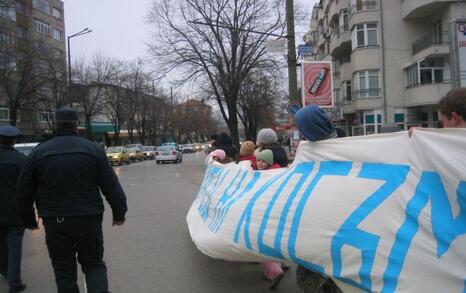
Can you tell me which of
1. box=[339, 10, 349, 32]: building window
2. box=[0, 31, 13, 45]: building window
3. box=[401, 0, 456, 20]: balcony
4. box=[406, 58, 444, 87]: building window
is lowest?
box=[406, 58, 444, 87]: building window

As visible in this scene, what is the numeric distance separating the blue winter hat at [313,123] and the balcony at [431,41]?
108 feet

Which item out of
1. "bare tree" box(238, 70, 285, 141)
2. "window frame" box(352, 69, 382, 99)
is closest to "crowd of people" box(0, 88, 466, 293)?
"bare tree" box(238, 70, 285, 141)

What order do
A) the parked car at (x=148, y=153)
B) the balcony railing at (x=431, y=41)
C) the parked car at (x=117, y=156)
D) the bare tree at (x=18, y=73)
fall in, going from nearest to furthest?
the bare tree at (x=18, y=73), the balcony railing at (x=431, y=41), the parked car at (x=117, y=156), the parked car at (x=148, y=153)

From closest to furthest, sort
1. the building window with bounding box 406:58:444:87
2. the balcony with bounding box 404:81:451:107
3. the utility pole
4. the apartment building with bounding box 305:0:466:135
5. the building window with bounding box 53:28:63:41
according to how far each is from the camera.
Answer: the utility pole < the balcony with bounding box 404:81:451:107 < the building window with bounding box 406:58:444:87 < the apartment building with bounding box 305:0:466:135 < the building window with bounding box 53:28:63:41

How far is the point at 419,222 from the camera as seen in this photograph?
2.87m

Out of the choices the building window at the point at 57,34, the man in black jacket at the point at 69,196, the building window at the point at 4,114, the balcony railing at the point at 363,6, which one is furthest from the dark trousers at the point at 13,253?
the building window at the point at 57,34

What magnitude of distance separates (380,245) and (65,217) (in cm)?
248

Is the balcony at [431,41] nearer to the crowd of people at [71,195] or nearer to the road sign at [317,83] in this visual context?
the road sign at [317,83]

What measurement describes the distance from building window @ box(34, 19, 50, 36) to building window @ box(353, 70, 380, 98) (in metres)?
43.0

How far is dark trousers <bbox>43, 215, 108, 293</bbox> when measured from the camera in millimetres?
4066

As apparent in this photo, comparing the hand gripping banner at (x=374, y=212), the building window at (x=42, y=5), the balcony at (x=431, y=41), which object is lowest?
the hand gripping banner at (x=374, y=212)

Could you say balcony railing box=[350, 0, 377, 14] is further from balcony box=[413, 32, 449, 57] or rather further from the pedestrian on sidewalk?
the pedestrian on sidewalk

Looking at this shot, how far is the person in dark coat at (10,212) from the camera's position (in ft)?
18.0

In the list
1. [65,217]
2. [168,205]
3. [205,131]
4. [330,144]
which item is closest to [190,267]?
[65,217]
